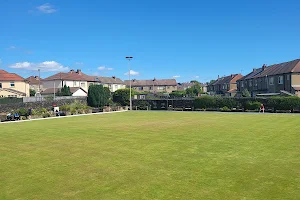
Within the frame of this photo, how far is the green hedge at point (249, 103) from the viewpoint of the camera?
127 feet

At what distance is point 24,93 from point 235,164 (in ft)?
209

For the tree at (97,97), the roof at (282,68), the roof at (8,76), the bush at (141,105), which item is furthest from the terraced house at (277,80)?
the roof at (8,76)

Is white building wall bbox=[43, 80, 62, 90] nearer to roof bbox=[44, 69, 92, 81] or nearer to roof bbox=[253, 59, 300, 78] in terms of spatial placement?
roof bbox=[44, 69, 92, 81]

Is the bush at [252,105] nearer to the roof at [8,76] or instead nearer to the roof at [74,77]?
the roof at [8,76]

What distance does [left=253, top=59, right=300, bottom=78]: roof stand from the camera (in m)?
53.7

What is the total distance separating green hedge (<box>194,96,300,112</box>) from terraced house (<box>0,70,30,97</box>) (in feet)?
130

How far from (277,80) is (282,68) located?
2852 mm

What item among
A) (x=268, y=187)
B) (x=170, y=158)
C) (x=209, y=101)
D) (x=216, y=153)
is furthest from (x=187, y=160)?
(x=209, y=101)

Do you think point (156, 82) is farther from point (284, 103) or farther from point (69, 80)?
point (284, 103)

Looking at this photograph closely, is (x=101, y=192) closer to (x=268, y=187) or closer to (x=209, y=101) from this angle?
(x=268, y=187)

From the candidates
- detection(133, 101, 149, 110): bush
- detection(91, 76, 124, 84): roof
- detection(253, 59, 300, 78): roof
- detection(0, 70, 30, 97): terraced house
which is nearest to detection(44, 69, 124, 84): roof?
detection(91, 76, 124, 84): roof

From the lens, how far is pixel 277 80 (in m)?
58.1

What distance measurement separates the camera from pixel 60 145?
15.0m

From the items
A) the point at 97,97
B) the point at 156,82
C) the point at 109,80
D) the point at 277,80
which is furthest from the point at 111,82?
the point at 277,80
